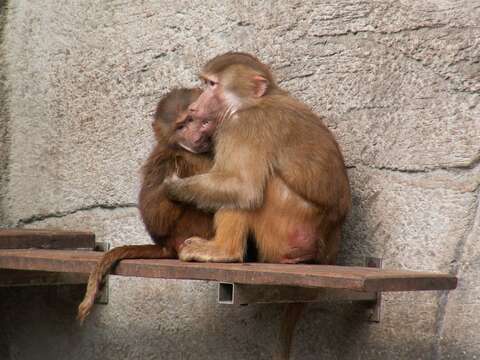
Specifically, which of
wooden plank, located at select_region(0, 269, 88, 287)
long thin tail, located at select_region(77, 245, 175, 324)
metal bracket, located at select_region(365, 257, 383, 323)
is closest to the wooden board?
long thin tail, located at select_region(77, 245, 175, 324)

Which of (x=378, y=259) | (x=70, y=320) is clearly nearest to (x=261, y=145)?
(x=378, y=259)

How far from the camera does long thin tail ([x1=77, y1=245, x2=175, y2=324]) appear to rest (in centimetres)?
301

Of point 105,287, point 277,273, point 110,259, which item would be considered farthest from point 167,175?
point 105,287

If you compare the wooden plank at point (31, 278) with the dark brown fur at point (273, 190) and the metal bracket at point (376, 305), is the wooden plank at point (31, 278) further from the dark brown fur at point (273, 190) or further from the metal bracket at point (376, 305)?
the metal bracket at point (376, 305)

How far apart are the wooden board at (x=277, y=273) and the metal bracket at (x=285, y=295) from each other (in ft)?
0.23

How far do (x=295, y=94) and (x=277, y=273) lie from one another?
1049 mm

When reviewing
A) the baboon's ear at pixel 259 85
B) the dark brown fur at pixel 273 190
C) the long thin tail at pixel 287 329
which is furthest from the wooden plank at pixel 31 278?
the baboon's ear at pixel 259 85

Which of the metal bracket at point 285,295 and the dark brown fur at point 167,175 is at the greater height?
the dark brown fur at point 167,175

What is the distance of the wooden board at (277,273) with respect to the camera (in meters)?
2.56

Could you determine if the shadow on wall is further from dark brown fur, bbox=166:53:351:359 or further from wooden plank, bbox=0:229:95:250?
dark brown fur, bbox=166:53:351:359

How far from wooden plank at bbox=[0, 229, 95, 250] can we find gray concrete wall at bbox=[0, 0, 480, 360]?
A: 15 centimetres

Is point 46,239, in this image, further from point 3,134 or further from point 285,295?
point 285,295

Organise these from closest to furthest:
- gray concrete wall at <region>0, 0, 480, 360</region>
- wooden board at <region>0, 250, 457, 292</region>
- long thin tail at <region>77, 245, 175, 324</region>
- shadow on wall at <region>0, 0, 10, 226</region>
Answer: wooden board at <region>0, 250, 457, 292</region> < long thin tail at <region>77, 245, 175, 324</region> < gray concrete wall at <region>0, 0, 480, 360</region> < shadow on wall at <region>0, 0, 10, 226</region>

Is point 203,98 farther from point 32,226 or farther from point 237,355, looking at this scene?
point 32,226
